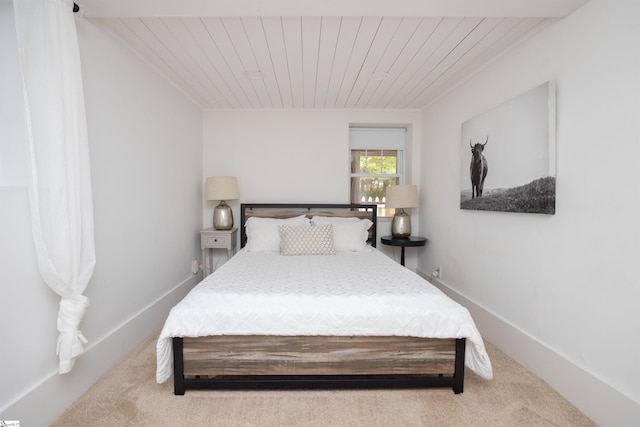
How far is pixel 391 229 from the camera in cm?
409

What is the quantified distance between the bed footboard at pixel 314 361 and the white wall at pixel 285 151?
2.41 meters

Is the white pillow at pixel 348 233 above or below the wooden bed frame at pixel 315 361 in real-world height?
above

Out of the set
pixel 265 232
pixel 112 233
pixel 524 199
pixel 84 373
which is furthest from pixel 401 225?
pixel 84 373

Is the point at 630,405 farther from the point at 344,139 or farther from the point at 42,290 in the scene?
the point at 344,139

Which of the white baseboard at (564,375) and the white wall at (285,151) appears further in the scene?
the white wall at (285,151)

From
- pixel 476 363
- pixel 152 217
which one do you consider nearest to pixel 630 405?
pixel 476 363

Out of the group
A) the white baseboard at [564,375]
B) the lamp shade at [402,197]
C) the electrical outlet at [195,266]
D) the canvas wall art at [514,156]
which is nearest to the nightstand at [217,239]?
the electrical outlet at [195,266]

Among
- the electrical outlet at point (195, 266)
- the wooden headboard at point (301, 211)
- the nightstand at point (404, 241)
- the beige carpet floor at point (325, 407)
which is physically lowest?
the beige carpet floor at point (325, 407)

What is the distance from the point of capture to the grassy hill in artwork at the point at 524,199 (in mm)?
1958

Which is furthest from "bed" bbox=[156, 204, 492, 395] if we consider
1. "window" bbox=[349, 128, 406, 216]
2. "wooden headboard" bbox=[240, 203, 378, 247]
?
"window" bbox=[349, 128, 406, 216]

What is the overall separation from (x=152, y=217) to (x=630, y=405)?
3293mm

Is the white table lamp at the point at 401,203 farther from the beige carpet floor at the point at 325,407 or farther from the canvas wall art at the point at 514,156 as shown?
the beige carpet floor at the point at 325,407

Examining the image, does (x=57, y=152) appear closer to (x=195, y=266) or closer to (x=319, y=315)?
(x=319, y=315)

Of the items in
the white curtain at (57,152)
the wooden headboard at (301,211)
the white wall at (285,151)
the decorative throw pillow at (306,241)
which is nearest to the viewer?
the white curtain at (57,152)
